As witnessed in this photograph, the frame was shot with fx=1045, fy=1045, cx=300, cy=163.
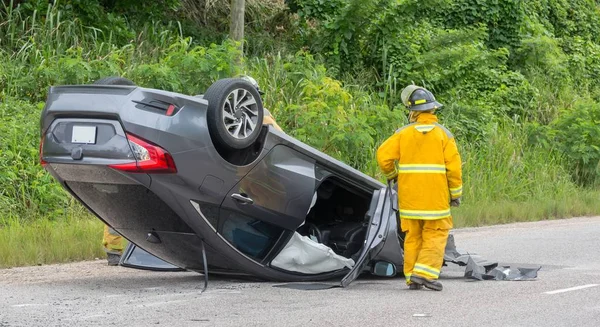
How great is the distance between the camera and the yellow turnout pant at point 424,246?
8039mm

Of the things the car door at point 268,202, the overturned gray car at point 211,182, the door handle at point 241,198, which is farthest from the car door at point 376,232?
the door handle at point 241,198

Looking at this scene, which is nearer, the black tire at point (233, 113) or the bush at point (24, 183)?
the black tire at point (233, 113)

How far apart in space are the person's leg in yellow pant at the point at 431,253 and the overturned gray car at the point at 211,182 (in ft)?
1.13

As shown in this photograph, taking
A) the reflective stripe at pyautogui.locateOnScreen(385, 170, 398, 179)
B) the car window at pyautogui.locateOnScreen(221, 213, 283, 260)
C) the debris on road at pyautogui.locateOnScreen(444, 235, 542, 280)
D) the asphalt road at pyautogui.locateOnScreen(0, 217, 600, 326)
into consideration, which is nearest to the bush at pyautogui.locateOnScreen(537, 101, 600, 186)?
the asphalt road at pyautogui.locateOnScreen(0, 217, 600, 326)

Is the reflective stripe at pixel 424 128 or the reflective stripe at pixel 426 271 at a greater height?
the reflective stripe at pixel 424 128

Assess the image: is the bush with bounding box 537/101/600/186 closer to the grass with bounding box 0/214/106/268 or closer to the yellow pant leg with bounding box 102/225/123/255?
the grass with bounding box 0/214/106/268

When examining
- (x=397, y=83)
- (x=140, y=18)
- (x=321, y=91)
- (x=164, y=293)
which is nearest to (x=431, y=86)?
(x=397, y=83)

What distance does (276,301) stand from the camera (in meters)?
7.41

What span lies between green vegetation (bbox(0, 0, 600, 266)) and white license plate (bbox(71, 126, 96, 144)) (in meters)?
3.07

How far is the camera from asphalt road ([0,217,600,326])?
6691 millimetres

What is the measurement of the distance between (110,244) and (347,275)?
107 inches

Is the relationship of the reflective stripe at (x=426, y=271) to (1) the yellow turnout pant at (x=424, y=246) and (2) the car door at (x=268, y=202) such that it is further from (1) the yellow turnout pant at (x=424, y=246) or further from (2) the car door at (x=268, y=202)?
(2) the car door at (x=268, y=202)

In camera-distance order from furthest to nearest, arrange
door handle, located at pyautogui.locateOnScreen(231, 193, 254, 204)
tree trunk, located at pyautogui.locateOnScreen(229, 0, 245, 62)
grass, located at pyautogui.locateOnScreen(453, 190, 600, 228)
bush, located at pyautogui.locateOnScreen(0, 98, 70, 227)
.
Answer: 1. tree trunk, located at pyautogui.locateOnScreen(229, 0, 245, 62)
2. grass, located at pyautogui.locateOnScreen(453, 190, 600, 228)
3. bush, located at pyautogui.locateOnScreen(0, 98, 70, 227)
4. door handle, located at pyautogui.locateOnScreen(231, 193, 254, 204)

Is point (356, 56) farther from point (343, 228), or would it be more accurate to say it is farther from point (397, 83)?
point (343, 228)
